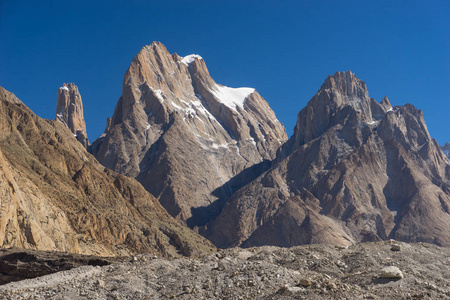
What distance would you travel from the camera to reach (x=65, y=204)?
100875 mm

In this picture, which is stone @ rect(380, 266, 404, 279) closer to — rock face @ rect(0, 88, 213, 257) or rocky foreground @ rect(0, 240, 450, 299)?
rocky foreground @ rect(0, 240, 450, 299)

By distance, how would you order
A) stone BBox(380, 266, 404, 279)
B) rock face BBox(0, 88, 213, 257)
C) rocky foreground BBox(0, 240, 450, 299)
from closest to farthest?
rocky foreground BBox(0, 240, 450, 299)
stone BBox(380, 266, 404, 279)
rock face BBox(0, 88, 213, 257)

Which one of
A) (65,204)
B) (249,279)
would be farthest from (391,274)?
(65,204)

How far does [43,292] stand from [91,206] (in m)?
85.9

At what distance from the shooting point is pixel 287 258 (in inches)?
1528

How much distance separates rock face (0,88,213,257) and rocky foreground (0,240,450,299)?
36.9 m

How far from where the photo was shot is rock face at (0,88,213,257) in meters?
74.1

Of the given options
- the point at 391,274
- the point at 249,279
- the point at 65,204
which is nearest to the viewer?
the point at 391,274

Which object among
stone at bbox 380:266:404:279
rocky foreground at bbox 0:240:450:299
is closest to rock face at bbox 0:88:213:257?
rocky foreground at bbox 0:240:450:299

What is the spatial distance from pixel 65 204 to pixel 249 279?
76371mm

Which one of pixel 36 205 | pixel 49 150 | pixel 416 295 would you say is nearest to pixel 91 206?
pixel 49 150

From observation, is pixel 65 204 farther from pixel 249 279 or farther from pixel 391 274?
pixel 391 274

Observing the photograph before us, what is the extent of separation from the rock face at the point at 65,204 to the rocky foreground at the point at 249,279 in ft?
121

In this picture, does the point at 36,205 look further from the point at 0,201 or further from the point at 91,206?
the point at 91,206
